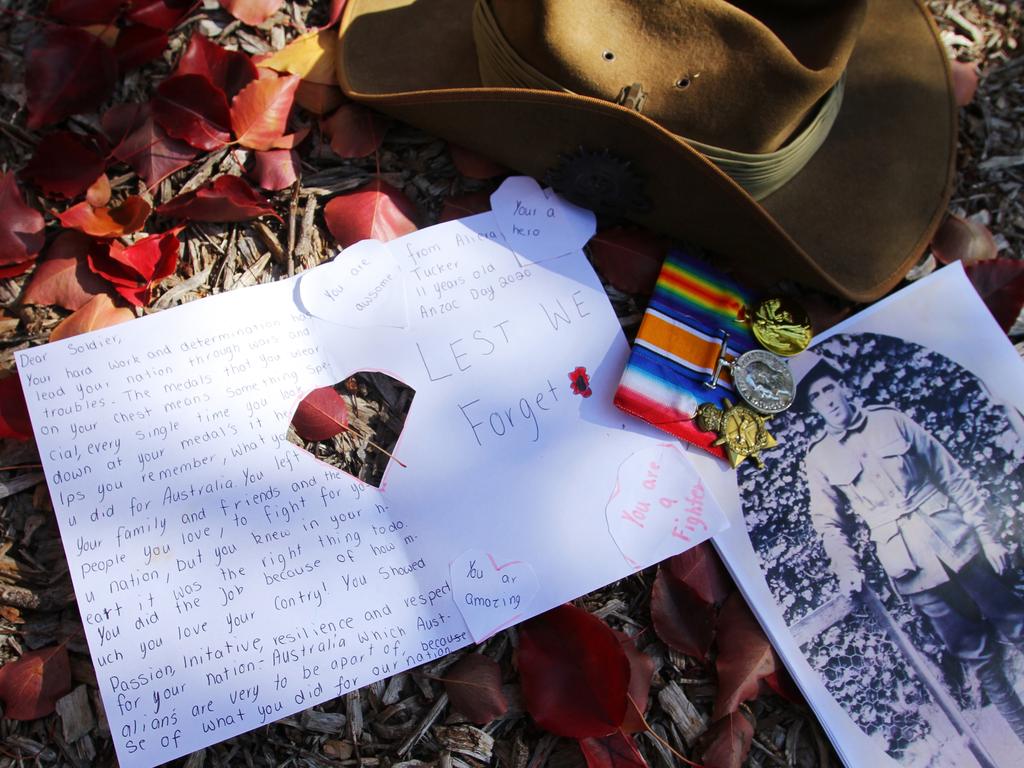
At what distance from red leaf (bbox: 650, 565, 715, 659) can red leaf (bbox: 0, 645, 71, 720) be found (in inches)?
26.7

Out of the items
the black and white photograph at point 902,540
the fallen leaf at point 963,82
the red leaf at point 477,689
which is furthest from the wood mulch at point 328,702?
the fallen leaf at point 963,82

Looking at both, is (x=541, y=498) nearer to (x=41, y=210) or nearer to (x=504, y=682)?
(x=504, y=682)

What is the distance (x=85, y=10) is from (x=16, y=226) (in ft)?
1.11

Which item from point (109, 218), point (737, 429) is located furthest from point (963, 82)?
point (109, 218)

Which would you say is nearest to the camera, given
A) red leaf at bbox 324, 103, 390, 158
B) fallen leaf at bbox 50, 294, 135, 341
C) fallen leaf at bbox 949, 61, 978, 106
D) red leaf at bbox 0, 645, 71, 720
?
red leaf at bbox 0, 645, 71, 720

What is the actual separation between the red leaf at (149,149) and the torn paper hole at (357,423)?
1.25 ft

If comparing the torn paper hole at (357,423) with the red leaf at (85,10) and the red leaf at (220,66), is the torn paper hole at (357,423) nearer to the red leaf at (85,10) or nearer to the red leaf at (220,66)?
the red leaf at (220,66)

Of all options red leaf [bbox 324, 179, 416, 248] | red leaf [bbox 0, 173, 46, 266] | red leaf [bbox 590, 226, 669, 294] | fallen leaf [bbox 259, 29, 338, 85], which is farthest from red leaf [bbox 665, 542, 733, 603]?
red leaf [bbox 0, 173, 46, 266]

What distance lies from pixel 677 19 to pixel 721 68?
0.08m

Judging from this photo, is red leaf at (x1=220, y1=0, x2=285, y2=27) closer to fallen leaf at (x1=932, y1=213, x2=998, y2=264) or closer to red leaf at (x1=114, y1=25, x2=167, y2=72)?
red leaf at (x1=114, y1=25, x2=167, y2=72)

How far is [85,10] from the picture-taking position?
1.03 m

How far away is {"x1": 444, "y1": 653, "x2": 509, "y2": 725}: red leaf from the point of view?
0.83 meters

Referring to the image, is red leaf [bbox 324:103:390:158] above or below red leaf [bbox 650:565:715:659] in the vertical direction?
above

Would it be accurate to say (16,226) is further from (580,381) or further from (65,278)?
(580,381)
